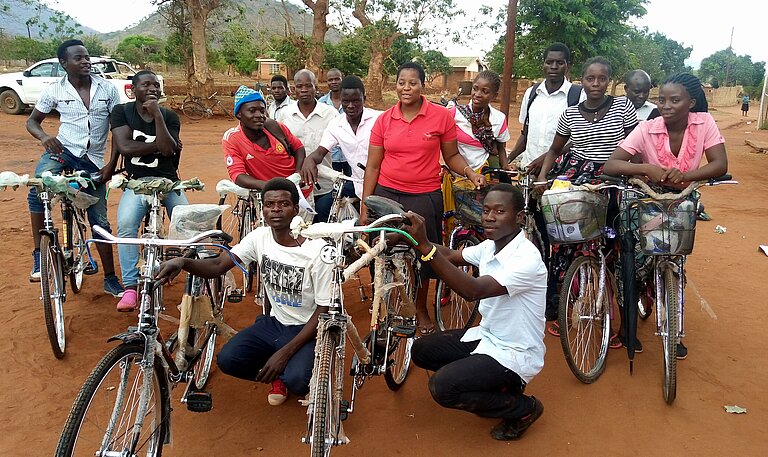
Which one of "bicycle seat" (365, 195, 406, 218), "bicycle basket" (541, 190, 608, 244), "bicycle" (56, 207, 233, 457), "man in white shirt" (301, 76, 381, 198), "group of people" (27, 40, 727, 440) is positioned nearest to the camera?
"bicycle" (56, 207, 233, 457)

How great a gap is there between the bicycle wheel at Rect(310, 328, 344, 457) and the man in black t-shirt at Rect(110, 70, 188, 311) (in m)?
2.41

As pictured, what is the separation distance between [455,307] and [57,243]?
3.22 metres

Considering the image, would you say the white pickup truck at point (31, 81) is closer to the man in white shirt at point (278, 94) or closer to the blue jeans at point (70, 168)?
the man in white shirt at point (278, 94)

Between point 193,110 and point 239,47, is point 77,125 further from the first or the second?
point 239,47

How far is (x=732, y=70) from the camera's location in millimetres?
56281

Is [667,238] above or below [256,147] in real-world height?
below

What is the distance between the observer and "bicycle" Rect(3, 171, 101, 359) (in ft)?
13.4

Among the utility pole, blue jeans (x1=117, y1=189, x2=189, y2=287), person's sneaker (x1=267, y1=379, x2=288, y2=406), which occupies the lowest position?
person's sneaker (x1=267, y1=379, x2=288, y2=406)

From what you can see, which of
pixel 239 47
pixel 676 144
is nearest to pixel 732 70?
pixel 239 47

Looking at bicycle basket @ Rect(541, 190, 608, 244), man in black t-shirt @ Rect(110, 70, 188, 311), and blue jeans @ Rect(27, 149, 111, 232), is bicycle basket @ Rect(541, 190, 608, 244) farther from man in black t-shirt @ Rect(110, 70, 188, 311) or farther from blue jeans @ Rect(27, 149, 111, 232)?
blue jeans @ Rect(27, 149, 111, 232)

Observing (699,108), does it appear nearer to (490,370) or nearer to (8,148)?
(490,370)

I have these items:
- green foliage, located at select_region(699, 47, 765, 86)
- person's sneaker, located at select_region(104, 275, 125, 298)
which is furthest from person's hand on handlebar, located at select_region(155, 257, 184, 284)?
green foliage, located at select_region(699, 47, 765, 86)

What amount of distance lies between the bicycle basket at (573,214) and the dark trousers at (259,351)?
1.77 m

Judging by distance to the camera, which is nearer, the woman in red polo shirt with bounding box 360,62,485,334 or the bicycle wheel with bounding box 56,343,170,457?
the bicycle wheel with bounding box 56,343,170,457
